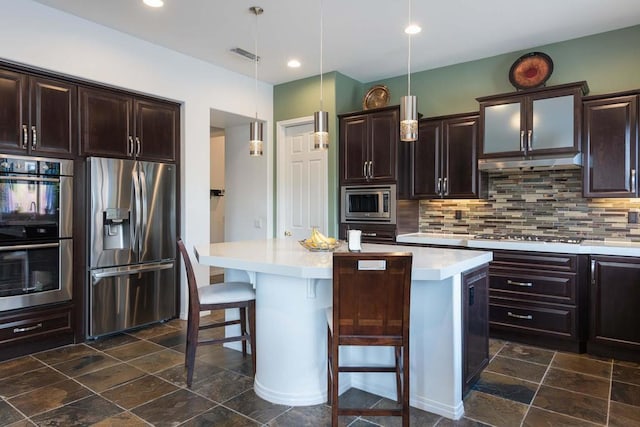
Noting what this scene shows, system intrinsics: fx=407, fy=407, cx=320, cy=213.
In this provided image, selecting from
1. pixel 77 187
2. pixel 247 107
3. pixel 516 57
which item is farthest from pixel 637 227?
pixel 77 187

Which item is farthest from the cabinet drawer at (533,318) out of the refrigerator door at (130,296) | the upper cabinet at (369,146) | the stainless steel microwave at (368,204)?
the refrigerator door at (130,296)

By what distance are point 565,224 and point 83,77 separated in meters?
4.60

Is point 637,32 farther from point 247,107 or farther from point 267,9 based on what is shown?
point 247,107

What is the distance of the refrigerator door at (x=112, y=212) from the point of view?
3.58 m

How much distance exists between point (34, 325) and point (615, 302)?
4647mm

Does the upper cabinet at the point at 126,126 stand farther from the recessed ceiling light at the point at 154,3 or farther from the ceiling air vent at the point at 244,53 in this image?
the recessed ceiling light at the point at 154,3

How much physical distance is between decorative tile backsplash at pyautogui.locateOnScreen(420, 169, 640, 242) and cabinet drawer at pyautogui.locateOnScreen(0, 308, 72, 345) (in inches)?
151

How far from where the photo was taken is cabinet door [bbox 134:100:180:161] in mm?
3963

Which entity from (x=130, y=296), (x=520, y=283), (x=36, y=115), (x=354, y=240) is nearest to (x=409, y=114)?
(x=354, y=240)

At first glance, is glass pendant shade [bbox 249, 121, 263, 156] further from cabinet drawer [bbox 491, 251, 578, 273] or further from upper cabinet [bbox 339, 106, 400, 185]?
cabinet drawer [bbox 491, 251, 578, 273]

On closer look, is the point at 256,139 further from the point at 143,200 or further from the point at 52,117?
the point at 52,117

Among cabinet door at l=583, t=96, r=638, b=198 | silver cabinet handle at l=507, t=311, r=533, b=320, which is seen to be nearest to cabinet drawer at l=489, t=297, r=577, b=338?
silver cabinet handle at l=507, t=311, r=533, b=320

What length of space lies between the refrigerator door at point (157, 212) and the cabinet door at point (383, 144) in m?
2.13

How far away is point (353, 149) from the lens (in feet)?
15.3
